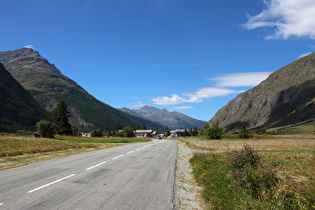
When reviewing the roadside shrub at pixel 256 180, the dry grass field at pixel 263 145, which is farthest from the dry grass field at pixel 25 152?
the dry grass field at pixel 263 145

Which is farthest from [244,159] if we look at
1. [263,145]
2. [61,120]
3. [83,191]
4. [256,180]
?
[61,120]

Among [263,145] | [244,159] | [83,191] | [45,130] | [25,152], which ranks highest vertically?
[45,130]

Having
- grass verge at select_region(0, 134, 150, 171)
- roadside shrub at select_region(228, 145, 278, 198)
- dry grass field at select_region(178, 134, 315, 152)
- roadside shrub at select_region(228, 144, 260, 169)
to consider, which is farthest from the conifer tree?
roadside shrub at select_region(228, 145, 278, 198)

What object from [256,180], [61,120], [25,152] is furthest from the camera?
[61,120]

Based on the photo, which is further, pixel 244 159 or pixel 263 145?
pixel 263 145

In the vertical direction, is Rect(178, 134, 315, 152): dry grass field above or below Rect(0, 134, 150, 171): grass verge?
below

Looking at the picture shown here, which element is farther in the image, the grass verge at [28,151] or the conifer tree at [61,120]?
the conifer tree at [61,120]

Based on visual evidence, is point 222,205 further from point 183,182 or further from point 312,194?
point 183,182

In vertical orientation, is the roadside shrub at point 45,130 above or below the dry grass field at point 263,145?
above

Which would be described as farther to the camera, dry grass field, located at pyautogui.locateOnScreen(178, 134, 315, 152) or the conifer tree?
the conifer tree

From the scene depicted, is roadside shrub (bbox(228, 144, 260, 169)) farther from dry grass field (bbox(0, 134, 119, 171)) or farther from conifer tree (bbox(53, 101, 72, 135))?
conifer tree (bbox(53, 101, 72, 135))

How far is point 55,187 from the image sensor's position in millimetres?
7211

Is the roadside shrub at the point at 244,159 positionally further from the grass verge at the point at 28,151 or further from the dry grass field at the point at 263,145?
the grass verge at the point at 28,151

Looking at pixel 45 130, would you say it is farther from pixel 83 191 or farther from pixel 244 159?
pixel 244 159
